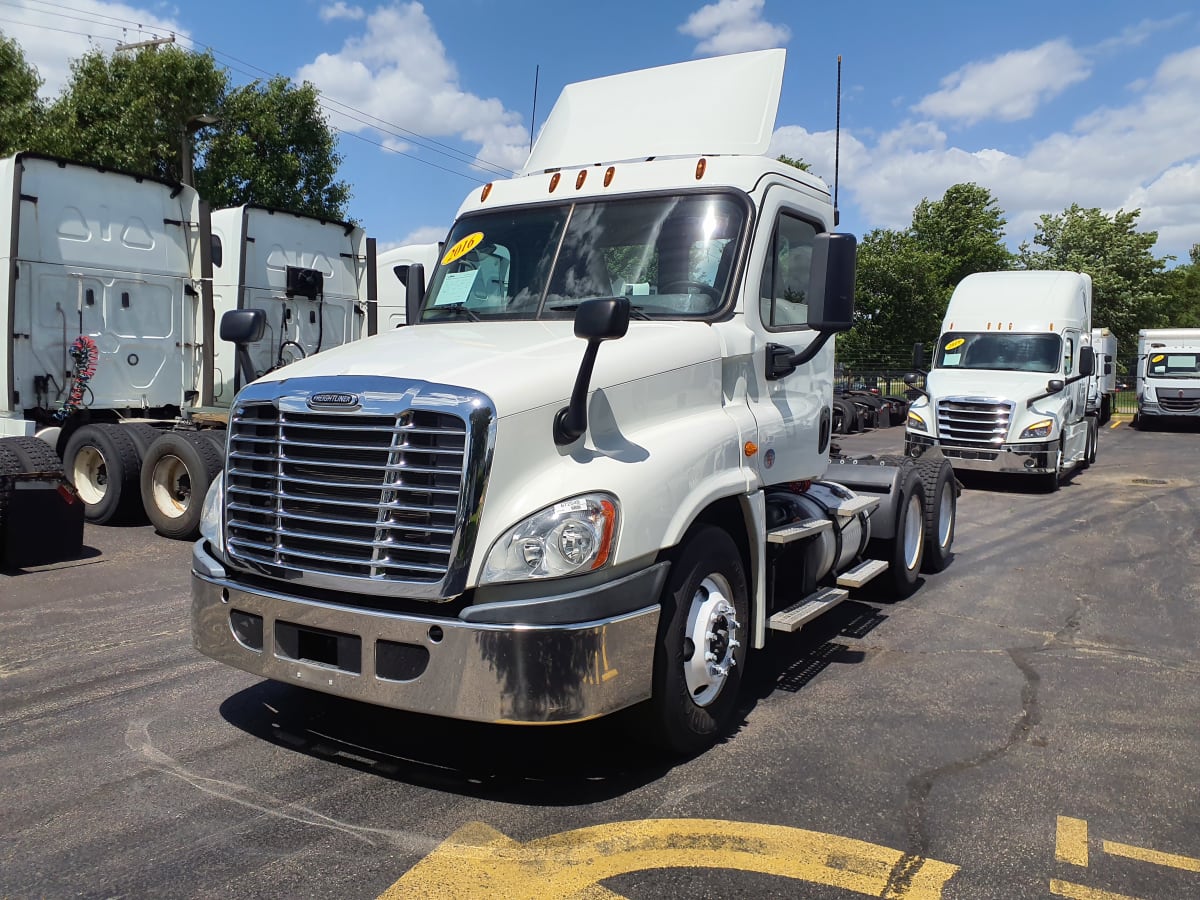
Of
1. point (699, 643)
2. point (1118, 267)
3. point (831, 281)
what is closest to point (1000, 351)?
point (831, 281)

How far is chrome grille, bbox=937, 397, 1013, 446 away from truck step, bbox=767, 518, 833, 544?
32.4ft

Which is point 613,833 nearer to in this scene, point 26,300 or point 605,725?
point 605,725

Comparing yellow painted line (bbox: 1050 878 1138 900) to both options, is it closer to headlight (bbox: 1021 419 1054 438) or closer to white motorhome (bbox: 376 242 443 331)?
headlight (bbox: 1021 419 1054 438)

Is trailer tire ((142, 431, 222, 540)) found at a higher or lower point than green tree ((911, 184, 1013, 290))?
lower

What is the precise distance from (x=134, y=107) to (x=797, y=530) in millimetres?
25376

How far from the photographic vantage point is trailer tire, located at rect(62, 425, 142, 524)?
935 centimetres

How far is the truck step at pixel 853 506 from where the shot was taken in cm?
569

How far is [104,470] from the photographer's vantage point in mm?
9727

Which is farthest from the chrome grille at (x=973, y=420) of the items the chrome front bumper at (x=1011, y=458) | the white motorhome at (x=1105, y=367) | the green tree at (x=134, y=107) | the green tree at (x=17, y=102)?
the green tree at (x=17, y=102)

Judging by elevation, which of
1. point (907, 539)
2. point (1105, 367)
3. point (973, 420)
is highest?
point (1105, 367)

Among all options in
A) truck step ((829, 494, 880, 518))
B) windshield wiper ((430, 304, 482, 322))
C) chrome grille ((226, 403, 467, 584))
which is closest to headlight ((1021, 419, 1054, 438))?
truck step ((829, 494, 880, 518))

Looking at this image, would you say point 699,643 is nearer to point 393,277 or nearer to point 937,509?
point 937,509

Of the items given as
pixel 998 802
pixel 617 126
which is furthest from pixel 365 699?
pixel 617 126

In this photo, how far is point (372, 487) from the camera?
355 centimetres
